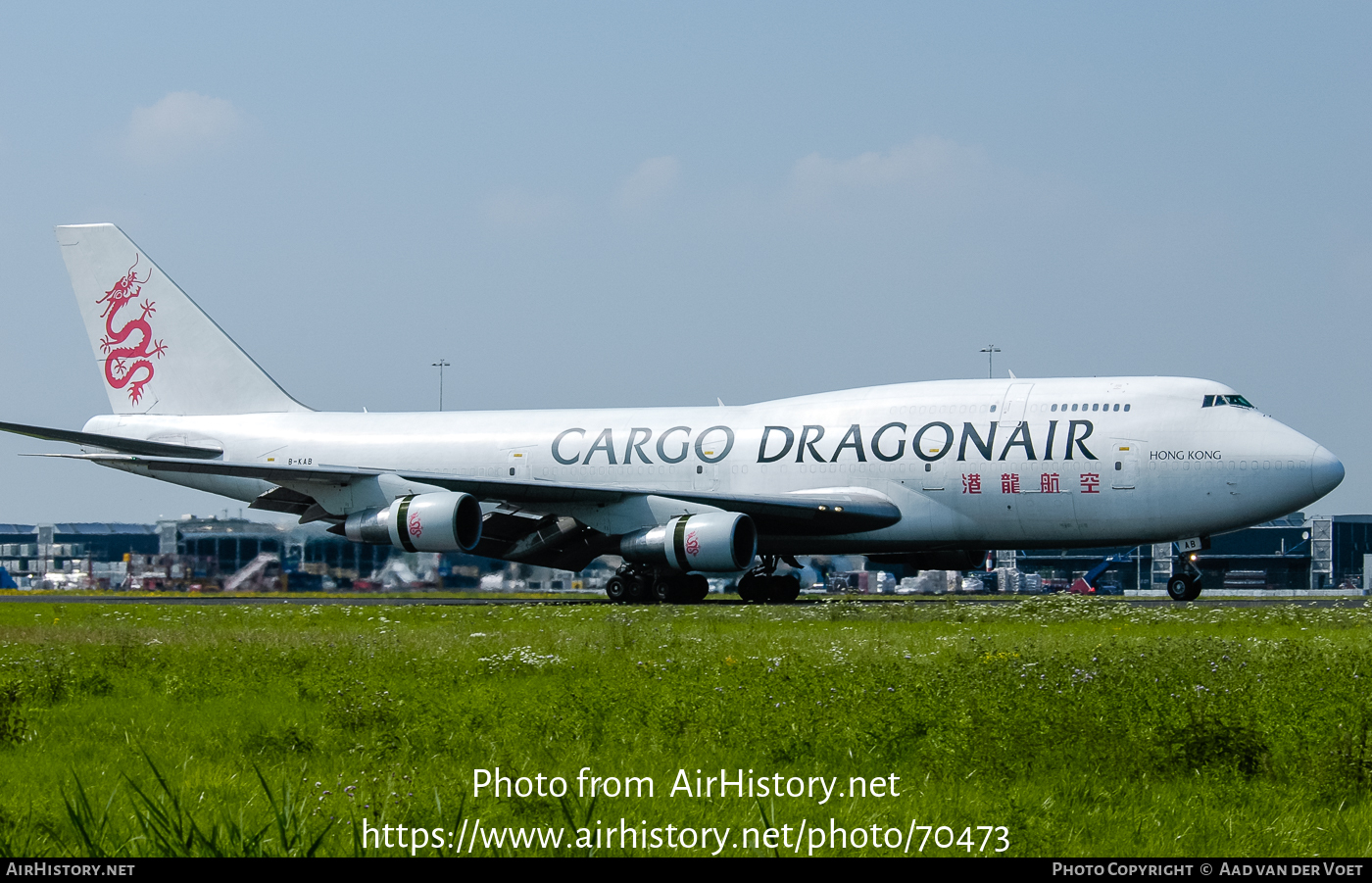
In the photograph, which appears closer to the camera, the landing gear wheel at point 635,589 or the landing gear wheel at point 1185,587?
the landing gear wheel at point 1185,587

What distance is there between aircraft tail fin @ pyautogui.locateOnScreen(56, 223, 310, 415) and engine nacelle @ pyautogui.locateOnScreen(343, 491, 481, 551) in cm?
832

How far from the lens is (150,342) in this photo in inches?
1385

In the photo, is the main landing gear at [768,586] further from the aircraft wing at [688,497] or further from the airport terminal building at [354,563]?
the airport terminal building at [354,563]

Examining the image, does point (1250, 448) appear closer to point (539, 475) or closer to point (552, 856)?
point (539, 475)

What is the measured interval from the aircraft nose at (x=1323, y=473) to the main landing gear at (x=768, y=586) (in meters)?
9.72

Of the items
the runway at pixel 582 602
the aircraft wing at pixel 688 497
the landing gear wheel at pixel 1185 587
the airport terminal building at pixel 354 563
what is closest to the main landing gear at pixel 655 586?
the runway at pixel 582 602

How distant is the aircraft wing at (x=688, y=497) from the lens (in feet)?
89.3

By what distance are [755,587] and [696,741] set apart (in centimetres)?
2122

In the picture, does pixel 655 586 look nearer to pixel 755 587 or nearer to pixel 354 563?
pixel 755 587

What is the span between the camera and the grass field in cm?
609

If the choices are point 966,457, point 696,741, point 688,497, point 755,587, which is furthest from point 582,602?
point 696,741

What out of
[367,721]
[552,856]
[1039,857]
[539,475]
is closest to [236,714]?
[367,721]

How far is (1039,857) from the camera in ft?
18.7
